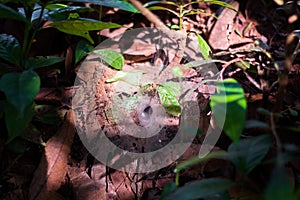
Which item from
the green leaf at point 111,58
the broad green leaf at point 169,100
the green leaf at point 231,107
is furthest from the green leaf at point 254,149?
the green leaf at point 111,58

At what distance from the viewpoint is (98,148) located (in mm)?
1256

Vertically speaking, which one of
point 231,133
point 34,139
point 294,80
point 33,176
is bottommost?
point 33,176

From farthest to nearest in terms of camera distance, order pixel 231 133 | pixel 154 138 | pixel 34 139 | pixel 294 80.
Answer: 1. pixel 294 80
2. pixel 154 138
3. pixel 34 139
4. pixel 231 133

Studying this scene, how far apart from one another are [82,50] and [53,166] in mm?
523

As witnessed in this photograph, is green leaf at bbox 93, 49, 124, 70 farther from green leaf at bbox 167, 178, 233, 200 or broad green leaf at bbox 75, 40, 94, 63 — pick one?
green leaf at bbox 167, 178, 233, 200

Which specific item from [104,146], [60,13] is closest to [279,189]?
[104,146]

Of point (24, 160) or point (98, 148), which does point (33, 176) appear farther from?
point (98, 148)

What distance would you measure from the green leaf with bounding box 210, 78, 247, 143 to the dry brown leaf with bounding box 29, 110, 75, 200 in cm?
62

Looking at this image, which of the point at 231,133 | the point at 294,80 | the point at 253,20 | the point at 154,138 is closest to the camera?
the point at 231,133

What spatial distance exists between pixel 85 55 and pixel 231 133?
0.95m

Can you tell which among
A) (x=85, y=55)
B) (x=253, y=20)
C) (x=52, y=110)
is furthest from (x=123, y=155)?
(x=253, y=20)

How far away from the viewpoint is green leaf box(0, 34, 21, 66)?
1148 millimetres

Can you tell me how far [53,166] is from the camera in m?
1.20

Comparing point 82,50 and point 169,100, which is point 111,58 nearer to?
point 82,50
